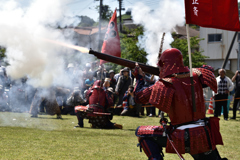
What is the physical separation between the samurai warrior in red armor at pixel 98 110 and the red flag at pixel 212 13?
6095mm

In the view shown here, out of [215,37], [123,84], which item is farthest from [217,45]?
[123,84]

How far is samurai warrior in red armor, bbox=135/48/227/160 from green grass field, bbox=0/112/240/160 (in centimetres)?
211

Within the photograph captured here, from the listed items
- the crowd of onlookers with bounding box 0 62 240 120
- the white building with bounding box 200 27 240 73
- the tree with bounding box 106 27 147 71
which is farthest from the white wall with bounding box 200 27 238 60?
the crowd of onlookers with bounding box 0 62 240 120

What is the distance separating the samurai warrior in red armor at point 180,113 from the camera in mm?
4688

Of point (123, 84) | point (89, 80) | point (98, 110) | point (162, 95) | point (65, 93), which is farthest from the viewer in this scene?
point (123, 84)

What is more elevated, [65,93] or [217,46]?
[217,46]

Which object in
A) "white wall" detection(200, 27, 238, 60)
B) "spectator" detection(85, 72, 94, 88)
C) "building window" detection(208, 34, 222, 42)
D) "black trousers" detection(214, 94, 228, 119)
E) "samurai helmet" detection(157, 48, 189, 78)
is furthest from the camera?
"building window" detection(208, 34, 222, 42)

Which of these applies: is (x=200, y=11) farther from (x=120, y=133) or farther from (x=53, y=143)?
(x=120, y=133)

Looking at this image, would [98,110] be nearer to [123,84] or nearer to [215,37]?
[123,84]

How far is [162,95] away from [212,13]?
1428 mm

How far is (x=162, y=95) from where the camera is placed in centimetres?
471

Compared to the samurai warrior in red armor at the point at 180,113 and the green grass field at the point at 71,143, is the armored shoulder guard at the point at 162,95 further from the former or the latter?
the green grass field at the point at 71,143

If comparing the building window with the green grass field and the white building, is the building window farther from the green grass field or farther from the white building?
the green grass field

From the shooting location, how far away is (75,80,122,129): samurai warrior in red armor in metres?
10.8
